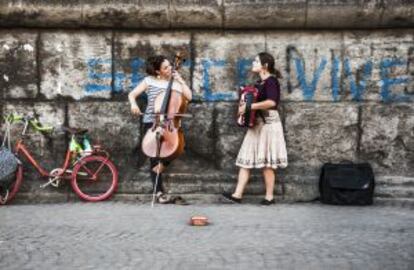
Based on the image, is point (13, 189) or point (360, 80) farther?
point (360, 80)

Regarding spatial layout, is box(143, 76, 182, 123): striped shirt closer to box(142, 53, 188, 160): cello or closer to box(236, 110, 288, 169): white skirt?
box(142, 53, 188, 160): cello

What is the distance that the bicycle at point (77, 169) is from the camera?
8477 millimetres

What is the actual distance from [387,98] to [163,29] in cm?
256

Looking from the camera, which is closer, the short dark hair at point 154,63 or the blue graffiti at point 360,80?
the short dark hair at point 154,63

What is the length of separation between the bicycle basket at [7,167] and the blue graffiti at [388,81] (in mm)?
4017

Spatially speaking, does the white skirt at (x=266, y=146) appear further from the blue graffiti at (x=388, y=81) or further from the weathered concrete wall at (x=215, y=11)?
Result: the blue graffiti at (x=388, y=81)

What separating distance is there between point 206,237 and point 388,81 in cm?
328

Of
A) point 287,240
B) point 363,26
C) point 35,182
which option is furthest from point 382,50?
point 35,182

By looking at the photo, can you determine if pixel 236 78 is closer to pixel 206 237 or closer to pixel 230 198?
pixel 230 198

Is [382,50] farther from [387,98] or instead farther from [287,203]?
[287,203]

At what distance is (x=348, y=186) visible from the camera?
8227 millimetres

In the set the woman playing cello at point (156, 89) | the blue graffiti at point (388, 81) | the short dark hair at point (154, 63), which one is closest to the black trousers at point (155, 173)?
the woman playing cello at point (156, 89)

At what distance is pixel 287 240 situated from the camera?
636cm

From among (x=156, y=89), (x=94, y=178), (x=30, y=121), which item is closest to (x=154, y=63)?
(x=156, y=89)
